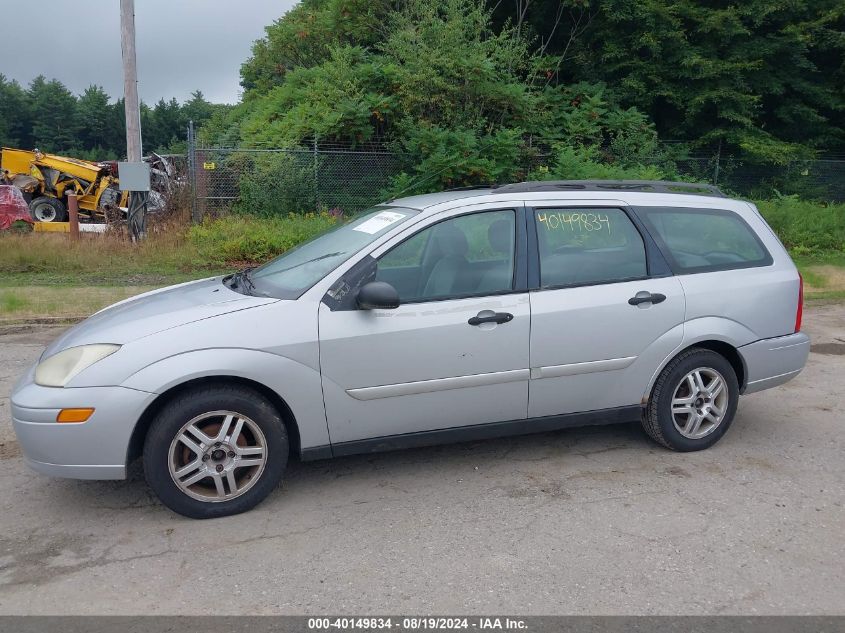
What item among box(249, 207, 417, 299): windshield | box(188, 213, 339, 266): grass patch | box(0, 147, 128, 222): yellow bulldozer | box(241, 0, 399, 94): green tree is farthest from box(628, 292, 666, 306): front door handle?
box(0, 147, 128, 222): yellow bulldozer

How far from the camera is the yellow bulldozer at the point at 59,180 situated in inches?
885

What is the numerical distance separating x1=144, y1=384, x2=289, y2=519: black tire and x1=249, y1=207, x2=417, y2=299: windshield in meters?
0.65

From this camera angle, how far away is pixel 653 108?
21047 millimetres

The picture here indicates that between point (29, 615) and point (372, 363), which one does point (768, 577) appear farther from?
point (29, 615)

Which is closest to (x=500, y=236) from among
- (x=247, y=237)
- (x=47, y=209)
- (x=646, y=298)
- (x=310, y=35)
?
(x=646, y=298)

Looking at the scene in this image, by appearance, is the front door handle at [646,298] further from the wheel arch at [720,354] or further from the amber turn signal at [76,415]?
the amber turn signal at [76,415]

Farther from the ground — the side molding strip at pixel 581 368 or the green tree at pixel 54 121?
the green tree at pixel 54 121

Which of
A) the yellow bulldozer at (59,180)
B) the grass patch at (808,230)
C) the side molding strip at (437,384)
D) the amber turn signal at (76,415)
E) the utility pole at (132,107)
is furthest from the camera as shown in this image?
the yellow bulldozer at (59,180)

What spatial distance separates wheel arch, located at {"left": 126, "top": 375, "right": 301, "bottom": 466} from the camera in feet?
13.0

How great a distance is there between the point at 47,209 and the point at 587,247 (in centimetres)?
2108

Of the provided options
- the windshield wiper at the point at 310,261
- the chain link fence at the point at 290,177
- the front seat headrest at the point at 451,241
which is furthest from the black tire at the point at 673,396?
the chain link fence at the point at 290,177

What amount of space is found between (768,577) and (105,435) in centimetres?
324

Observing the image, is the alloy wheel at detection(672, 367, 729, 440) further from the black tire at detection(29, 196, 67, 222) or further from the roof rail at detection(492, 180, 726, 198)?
the black tire at detection(29, 196, 67, 222)

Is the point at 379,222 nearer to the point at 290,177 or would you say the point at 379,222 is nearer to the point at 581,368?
the point at 581,368
